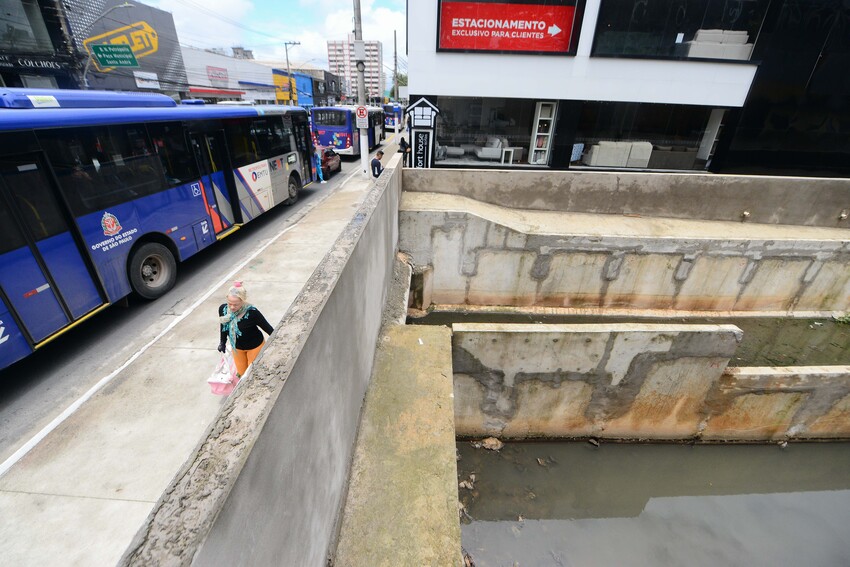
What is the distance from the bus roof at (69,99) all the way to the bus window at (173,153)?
56 cm

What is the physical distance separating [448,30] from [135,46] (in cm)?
2569

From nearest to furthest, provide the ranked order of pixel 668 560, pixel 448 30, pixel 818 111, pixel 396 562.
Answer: pixel 396 562
pixel 668 560
pixel 448 30
pixel 818 111

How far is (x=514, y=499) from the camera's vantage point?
247 inches

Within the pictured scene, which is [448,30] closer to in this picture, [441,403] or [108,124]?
[108,124]

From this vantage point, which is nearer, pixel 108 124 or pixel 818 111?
pixel 108 124

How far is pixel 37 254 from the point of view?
495cm

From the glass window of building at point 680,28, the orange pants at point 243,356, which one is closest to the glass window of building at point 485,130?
the glass window of building at point 680,28

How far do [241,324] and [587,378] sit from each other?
Answer: 578 centimetres

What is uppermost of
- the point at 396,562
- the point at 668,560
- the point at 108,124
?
the point at 108,124

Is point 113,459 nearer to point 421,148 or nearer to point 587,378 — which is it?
point 587,378

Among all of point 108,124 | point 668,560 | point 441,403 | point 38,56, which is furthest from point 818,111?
point 38,56

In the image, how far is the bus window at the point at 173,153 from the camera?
7.20m

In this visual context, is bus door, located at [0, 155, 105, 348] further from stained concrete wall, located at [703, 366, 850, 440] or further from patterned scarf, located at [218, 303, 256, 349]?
stained concrete wall, located at [703, 366, 850, 440]

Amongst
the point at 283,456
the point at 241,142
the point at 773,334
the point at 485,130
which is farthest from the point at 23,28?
the point at 773,334
